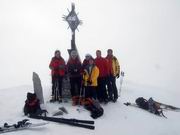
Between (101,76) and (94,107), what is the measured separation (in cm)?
202

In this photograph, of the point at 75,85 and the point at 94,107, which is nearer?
the point at 94,107

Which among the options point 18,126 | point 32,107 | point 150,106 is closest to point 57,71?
point 32,107

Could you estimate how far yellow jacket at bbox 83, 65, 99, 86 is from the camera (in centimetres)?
1632

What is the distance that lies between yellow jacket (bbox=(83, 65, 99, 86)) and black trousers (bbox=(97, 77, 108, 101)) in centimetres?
88

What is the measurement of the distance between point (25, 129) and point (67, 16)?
9038 mm

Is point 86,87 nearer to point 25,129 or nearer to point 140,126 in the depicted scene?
point 140,126

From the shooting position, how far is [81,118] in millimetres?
15133

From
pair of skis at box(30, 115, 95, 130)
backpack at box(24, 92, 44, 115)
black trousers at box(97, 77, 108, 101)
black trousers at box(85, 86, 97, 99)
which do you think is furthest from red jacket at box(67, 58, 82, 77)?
pair of skis at box(30, 115, 95, 130)

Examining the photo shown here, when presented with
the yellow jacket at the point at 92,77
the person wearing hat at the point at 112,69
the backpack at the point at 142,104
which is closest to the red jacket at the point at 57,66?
the yellow jacket at the point at 92,77

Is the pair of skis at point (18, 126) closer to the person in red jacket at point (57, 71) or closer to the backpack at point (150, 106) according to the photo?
the person in red jacket at point (57, 71)

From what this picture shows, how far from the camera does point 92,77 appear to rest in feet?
53.6

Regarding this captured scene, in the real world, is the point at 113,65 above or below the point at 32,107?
above

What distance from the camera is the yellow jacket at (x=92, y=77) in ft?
53.6

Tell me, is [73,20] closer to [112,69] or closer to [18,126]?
[112,69]
